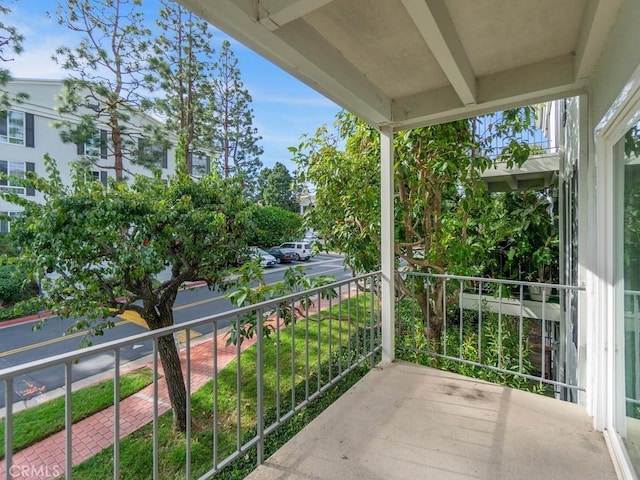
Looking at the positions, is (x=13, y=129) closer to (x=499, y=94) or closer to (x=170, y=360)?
(x=170, y=360)

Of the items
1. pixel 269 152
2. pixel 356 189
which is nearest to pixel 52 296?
pixel 356 189

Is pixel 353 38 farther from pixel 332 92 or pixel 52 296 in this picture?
pixel 52 296

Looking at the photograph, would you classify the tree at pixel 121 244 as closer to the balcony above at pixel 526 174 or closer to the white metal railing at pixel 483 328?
the white metal railing at pixel 483 328

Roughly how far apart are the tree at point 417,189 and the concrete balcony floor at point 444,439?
1.17 m

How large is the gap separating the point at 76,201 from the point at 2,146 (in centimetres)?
1202

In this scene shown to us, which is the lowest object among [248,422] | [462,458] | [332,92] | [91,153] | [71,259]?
[248,422]

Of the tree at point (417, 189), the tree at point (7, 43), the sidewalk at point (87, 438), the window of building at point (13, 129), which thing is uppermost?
the window of building at point (13, 129)

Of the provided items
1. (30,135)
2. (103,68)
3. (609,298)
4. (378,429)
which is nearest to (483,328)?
(609,298)

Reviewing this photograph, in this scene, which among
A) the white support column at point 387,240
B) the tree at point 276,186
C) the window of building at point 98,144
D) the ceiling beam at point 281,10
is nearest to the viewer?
the ceiling beam at point 281,10

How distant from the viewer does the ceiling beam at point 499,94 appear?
2.08 metres

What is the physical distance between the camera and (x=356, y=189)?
3.74m

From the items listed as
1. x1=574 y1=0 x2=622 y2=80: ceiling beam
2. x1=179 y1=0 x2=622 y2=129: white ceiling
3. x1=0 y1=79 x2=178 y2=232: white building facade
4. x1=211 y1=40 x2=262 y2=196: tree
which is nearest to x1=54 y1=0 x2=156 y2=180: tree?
x1=0 y1=79 x2=178 y2=232: white building facade

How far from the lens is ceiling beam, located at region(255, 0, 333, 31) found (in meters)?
1.29

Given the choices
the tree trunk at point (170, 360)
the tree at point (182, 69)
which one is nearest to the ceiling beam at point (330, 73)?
the tree trunk at point (170, 360)
